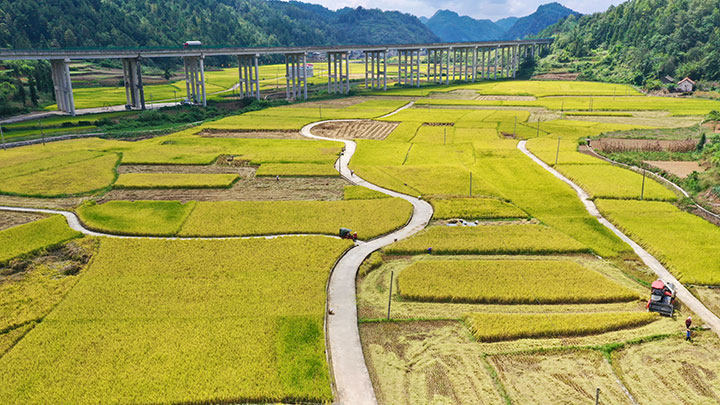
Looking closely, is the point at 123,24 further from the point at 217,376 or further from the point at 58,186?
the point at 217,376

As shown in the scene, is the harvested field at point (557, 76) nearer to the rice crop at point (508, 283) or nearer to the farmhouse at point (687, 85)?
the farmhouse at point (687, 85)

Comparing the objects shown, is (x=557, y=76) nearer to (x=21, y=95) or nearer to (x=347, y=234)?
(x=21, y=95)

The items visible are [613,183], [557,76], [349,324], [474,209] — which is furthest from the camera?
[557,76]

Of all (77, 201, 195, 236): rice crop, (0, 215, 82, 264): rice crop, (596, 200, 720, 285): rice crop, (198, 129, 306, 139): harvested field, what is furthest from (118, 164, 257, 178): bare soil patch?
(596, 200, 720, 285): rice crop

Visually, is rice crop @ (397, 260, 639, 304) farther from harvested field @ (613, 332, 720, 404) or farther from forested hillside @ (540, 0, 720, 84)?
forested hillside @ (540, 0, 720, 84)

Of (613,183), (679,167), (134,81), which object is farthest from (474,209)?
(134,81)
